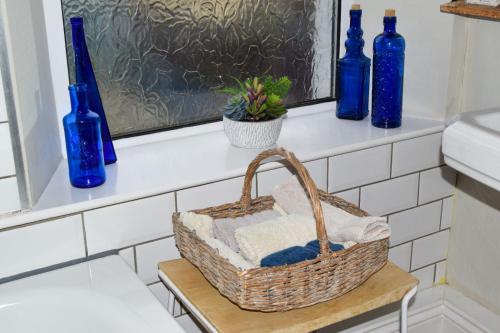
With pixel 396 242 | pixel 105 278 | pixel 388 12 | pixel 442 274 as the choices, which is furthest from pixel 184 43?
pixel 442 274

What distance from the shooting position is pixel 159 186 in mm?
1439


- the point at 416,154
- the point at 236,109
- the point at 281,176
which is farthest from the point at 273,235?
the point at 416,154

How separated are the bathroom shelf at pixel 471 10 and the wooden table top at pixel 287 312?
670 millimetres

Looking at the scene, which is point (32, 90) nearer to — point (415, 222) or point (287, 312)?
point (287, 312)

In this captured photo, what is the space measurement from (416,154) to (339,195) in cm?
25

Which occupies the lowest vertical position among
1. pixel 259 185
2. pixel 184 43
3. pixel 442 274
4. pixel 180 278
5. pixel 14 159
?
pixel 442 274

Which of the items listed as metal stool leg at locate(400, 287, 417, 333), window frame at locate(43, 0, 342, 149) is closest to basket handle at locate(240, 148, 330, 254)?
metal stool leg at locate(400, 287, 417, 333)

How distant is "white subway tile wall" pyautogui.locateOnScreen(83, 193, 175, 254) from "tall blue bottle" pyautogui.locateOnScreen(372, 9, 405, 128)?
0.64 meters

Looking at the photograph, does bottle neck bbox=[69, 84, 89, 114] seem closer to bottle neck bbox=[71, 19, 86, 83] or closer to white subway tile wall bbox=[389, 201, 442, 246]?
bottle neck bbox=[71, 19, 86, 83]

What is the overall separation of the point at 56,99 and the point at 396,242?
975mm

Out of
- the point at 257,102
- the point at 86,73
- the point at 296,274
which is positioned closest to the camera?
the point at 296,274

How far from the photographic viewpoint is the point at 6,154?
1.25 m

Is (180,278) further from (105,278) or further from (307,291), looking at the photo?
(307,291)

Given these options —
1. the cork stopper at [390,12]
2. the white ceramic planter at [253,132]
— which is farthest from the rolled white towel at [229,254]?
the cork stopper at [390,12]
